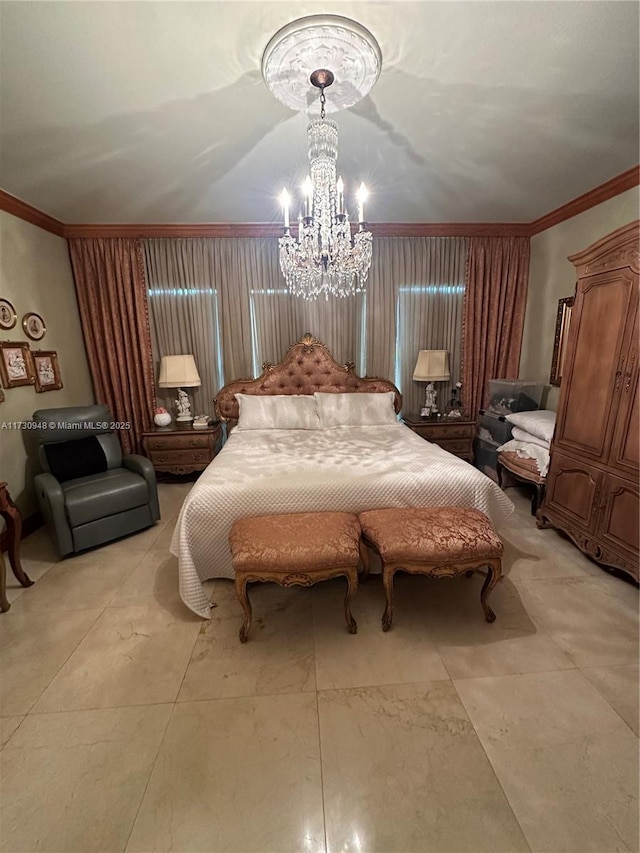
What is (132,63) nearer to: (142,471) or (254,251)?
(254,251)

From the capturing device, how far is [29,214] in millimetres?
3021

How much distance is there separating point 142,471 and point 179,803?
7.10ft

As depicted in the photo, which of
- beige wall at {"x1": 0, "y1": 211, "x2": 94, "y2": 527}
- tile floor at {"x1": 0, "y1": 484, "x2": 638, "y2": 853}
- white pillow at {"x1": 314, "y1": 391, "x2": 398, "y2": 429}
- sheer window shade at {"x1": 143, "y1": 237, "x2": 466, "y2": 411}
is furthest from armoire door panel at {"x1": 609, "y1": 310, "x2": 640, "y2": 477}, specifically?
beige wall at {"x1": 0, "y1": 211, "x2": 94, "y2": 527}

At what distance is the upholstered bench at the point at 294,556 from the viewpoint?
5.62 ft

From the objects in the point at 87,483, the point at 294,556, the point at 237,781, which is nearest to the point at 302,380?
the point at 87,483

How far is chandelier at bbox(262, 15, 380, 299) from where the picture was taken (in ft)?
4.34

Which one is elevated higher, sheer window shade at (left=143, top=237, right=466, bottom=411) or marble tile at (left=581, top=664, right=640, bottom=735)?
sheer window shade at (left=143, top=237, right=466, bottom=411)

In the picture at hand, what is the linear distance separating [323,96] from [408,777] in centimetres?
278

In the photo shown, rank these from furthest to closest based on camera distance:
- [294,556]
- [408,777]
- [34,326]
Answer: [34,326]
[294,556]
[408,777]

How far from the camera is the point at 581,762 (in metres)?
1.29

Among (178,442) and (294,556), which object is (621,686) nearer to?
(294,556)

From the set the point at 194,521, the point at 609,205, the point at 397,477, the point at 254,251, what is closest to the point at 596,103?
the point at 609,205

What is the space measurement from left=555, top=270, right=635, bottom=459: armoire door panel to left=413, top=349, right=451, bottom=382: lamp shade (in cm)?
135

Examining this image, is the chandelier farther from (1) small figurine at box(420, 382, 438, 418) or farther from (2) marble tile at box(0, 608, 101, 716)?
(2) marble tile at box(0, 608, 101, 716)
